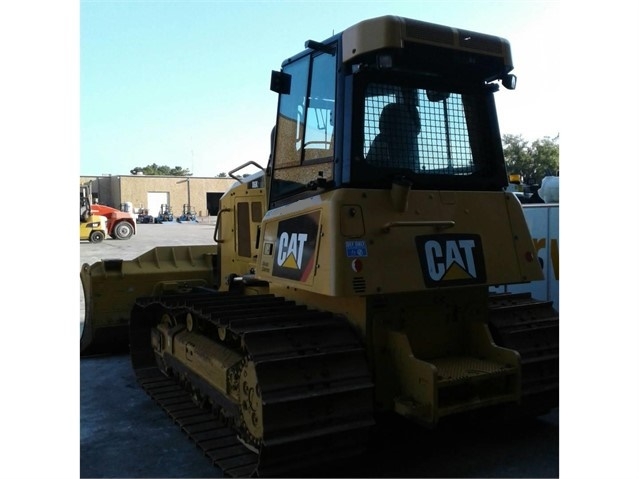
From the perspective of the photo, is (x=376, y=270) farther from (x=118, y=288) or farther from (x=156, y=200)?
(x=156, y=200)

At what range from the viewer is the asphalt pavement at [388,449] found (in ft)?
13.3

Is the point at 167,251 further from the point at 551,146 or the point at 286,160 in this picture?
the point at 551,146

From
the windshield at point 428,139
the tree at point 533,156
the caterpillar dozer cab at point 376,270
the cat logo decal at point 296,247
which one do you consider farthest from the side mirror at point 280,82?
the tree at point 533,156

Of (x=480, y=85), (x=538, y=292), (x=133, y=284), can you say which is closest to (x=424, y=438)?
(x=480, y=85)

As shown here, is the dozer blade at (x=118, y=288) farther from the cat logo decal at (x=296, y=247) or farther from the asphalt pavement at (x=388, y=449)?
the cat logo decal at (x=296, y=247)

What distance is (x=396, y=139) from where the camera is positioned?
4.06 m

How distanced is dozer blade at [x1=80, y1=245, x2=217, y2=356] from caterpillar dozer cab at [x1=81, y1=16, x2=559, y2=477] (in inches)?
106

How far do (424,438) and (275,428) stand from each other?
1.66 metres

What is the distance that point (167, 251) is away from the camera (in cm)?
786

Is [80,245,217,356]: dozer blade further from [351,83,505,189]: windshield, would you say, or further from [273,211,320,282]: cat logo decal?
[351,83,505,189]: windshield

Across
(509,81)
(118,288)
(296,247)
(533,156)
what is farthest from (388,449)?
(533,156)

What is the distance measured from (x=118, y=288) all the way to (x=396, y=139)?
4.54m

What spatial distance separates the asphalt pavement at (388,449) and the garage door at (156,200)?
48.5 m

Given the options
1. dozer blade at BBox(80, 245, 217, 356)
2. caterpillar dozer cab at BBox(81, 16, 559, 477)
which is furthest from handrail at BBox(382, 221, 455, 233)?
dozer blade at BBox(80, 245, 217, 356)
